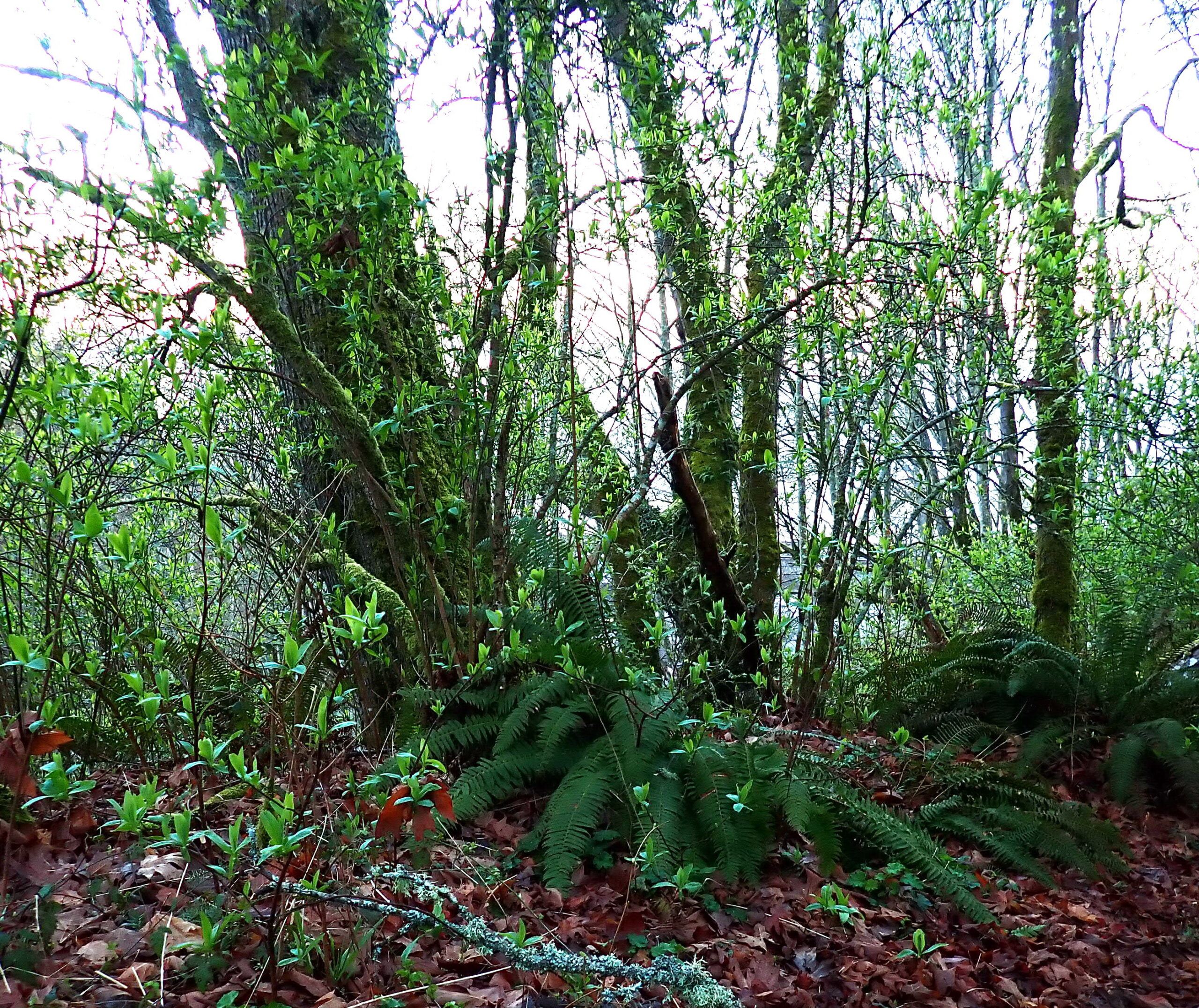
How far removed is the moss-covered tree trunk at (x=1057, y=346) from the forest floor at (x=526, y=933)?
2.24 m

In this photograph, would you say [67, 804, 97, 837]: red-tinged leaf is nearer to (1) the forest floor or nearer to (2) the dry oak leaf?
(1) the forest floor

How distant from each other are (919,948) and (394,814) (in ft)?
6.49

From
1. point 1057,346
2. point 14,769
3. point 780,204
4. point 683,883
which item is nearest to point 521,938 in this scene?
point 683,883

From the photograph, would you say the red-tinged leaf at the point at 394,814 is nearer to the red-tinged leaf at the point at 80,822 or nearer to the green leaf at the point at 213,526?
the green leaf at the point at 213,526

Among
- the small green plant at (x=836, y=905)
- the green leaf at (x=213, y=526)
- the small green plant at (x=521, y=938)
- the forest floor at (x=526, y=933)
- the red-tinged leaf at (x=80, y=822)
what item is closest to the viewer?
the green leaf at (x=213, y=526)

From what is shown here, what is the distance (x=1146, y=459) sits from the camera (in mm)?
5352

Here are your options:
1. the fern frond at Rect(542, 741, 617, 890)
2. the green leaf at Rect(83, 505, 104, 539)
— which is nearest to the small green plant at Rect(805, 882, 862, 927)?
the fern frond at Rect(542, 741, 617, 890)

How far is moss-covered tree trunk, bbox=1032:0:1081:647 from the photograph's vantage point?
13.6 feet

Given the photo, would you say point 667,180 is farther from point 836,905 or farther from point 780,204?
point 836,905

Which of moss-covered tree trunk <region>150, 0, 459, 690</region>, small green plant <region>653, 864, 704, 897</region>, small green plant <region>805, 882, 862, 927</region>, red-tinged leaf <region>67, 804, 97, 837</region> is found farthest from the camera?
moss-covered tree trunk <region>150, 0, 459, 690</region>

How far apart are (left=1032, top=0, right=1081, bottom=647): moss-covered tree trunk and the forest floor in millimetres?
2245

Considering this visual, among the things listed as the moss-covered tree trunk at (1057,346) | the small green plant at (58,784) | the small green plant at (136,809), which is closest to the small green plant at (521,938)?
the small green plant at (136,809)

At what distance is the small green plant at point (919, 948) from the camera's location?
2.75 meters

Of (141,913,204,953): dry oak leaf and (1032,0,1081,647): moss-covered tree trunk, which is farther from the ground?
(1032,0,1081,647): moss-covered tree trunk
